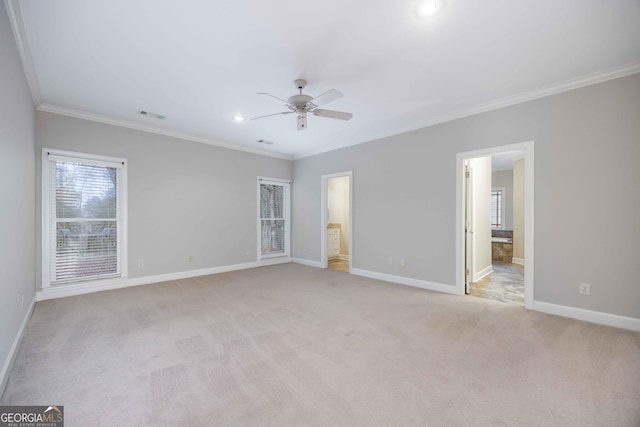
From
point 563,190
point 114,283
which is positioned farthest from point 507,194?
point 114,283

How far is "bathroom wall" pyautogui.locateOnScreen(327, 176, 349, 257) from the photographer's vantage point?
25.4 feet

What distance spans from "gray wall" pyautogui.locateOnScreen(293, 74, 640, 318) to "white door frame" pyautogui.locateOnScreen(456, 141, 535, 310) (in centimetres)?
7

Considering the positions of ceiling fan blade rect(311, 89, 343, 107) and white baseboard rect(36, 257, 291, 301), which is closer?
ceiling fan blade rect(311, 89, 343, 107)

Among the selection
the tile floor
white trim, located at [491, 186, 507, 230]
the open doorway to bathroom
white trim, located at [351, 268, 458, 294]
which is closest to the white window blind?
white trim, located at [351, 268, 458, 294]

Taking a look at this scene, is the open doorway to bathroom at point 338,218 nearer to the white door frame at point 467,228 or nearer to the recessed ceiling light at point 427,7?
the white door frame at point 467,228

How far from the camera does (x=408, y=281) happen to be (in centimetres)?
457

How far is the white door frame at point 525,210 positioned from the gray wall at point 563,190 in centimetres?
7

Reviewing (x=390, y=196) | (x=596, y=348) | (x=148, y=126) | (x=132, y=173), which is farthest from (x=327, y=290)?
(x=148, y=126)

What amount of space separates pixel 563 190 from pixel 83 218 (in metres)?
6.61

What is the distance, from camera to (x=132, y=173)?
4.48 m

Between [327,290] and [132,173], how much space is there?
3.81 m

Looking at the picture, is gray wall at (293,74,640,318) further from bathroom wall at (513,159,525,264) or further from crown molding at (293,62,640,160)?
bathroom wall at (513,159,525,264)

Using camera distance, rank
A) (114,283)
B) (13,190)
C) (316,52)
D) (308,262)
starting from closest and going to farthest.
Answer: (13,190) < (316,52) < (114,283) < (308,262)

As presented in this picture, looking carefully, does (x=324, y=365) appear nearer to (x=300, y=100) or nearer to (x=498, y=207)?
(x=300, y=100)
